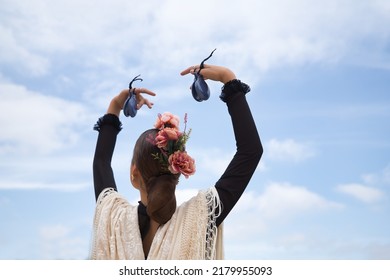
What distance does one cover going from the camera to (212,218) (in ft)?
8.27

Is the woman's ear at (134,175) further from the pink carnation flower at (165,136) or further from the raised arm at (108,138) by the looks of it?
the raised arm at (108,138)

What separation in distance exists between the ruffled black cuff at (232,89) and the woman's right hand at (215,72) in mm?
45

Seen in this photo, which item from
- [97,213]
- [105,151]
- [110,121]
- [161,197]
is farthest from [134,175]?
[110,121]

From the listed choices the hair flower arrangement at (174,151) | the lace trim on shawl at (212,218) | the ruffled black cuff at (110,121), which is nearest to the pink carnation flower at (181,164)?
the hair flower arrangement at (174,151)

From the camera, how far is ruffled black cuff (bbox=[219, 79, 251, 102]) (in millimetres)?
2619

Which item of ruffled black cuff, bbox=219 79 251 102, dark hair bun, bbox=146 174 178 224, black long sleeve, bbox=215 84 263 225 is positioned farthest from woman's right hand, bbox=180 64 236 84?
dark hair bun, bbox=146 174 178 224

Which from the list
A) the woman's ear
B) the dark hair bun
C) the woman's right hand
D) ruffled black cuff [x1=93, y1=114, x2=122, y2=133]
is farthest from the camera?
ruffled black cuff [x1=93, y1=114, x2=122, y2=133]

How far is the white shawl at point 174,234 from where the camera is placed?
2.49m

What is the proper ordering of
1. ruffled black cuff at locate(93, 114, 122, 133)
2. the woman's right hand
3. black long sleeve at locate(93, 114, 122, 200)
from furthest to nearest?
ruffled black cuff at locate(93, 114, 122, 133) → black long sleeve at locate(93, 114, 122, 200) → the woman's right hand

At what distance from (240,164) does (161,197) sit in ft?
1.35

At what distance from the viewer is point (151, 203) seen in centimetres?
242

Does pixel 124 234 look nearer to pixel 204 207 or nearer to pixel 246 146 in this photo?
pixel 204 207

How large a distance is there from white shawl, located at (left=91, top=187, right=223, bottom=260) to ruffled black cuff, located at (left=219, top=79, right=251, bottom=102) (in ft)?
1.59

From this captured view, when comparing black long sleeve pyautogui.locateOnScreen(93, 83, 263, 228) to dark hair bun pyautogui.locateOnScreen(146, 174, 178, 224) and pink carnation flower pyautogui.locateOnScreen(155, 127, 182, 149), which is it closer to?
dark hair bun pyautogui.locateOnScreen(146, 174, 178, 224)
